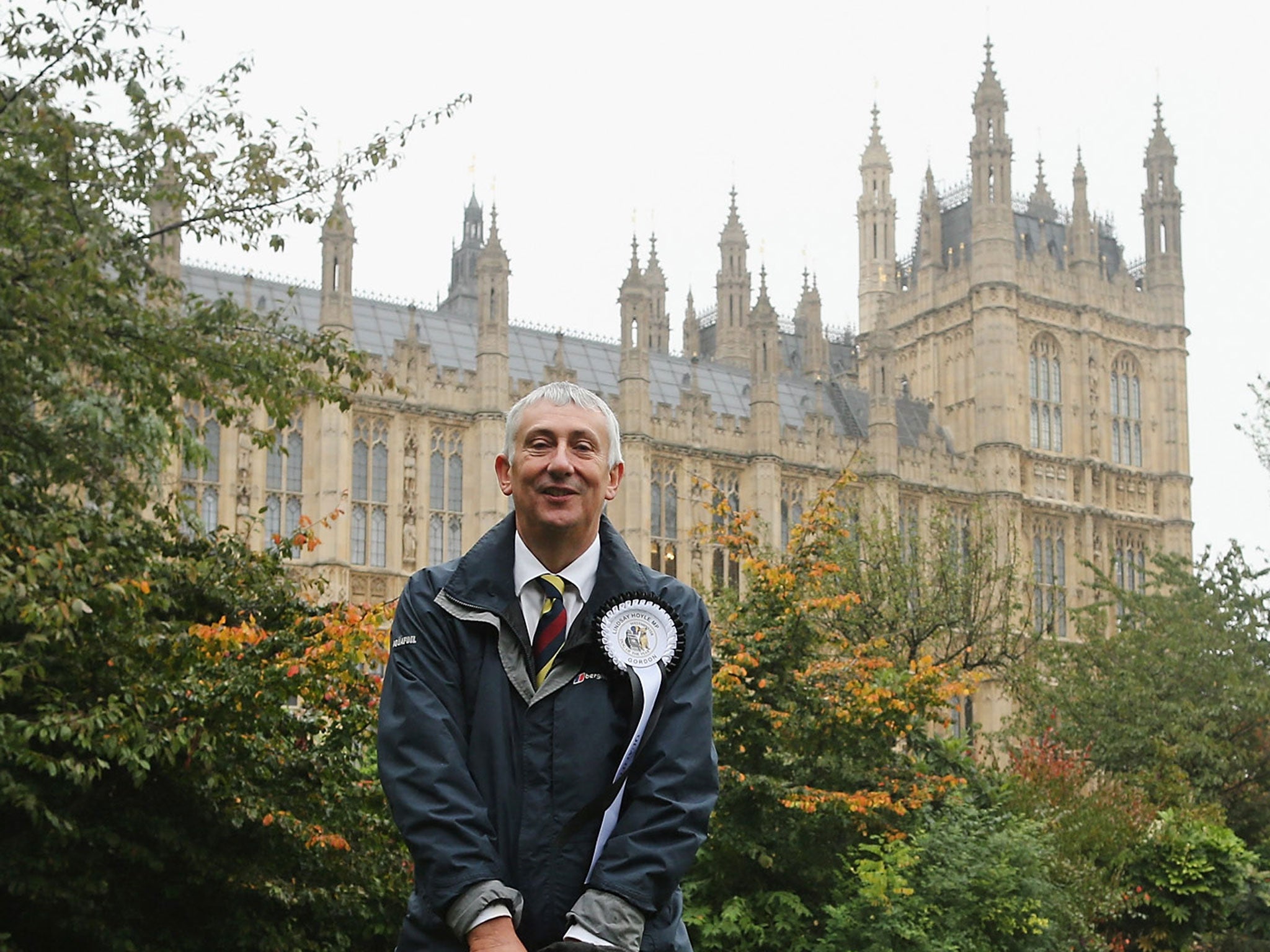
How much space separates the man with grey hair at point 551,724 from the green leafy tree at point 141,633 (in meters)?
4.68

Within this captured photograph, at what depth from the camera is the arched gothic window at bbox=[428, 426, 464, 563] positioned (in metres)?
32.0

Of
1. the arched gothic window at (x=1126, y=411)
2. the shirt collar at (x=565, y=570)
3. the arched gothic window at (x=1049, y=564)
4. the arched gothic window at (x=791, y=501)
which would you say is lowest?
the shirt collar at (x=565, y=570)

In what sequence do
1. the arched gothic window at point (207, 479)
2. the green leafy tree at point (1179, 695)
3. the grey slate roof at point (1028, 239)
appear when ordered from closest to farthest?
the green leafy tree at point (1179, 695), the arched gothic window at point (207, 479), the grey slate roof at point (1028, 239)

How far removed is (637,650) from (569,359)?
34840mm

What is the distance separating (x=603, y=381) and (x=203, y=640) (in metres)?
28.9

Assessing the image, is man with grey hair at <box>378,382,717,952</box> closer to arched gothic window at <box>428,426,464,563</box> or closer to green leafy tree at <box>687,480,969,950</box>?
green leafy tree at <box>687,480,969,950</box>

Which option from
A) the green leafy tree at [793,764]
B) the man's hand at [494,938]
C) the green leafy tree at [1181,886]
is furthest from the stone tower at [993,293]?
the man's hand at [494,938]

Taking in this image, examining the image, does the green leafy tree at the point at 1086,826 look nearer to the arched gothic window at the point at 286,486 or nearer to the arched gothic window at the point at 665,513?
the arched gothic window at the point at 665,513

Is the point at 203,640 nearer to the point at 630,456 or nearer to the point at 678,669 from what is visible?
the point at 678,669

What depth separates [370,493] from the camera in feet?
103

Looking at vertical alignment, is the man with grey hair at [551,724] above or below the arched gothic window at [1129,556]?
below

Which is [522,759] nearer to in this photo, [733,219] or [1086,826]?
[1086,826]

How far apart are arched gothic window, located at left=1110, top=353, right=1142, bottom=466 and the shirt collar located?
41.1 m

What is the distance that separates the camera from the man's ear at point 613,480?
364 cm
